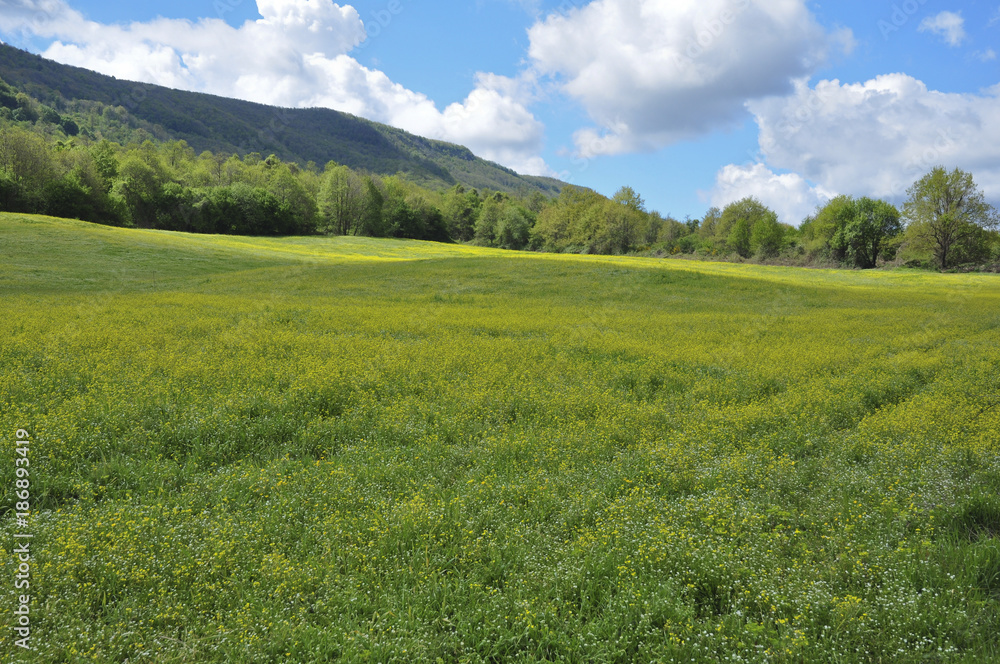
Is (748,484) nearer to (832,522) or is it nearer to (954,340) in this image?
(832,522)

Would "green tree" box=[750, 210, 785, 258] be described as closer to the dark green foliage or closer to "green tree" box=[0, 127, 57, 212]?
the dark green foliage

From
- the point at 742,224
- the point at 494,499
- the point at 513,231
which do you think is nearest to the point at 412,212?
the point at 513,231

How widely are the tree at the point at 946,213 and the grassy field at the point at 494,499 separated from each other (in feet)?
217

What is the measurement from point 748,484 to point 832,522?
1.10 meters

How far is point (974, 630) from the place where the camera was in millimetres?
4133

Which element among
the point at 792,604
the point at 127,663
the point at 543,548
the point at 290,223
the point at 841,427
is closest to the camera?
the point at 127,663

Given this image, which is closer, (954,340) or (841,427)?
(841,427)

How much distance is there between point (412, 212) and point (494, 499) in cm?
10590

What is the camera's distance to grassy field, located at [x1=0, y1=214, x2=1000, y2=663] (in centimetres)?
418

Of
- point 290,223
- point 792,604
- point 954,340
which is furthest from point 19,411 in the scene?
point 290,223

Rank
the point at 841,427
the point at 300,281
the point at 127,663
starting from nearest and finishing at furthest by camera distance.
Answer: the point at 127,663 < the point at 841,427 < the point at 300,281
